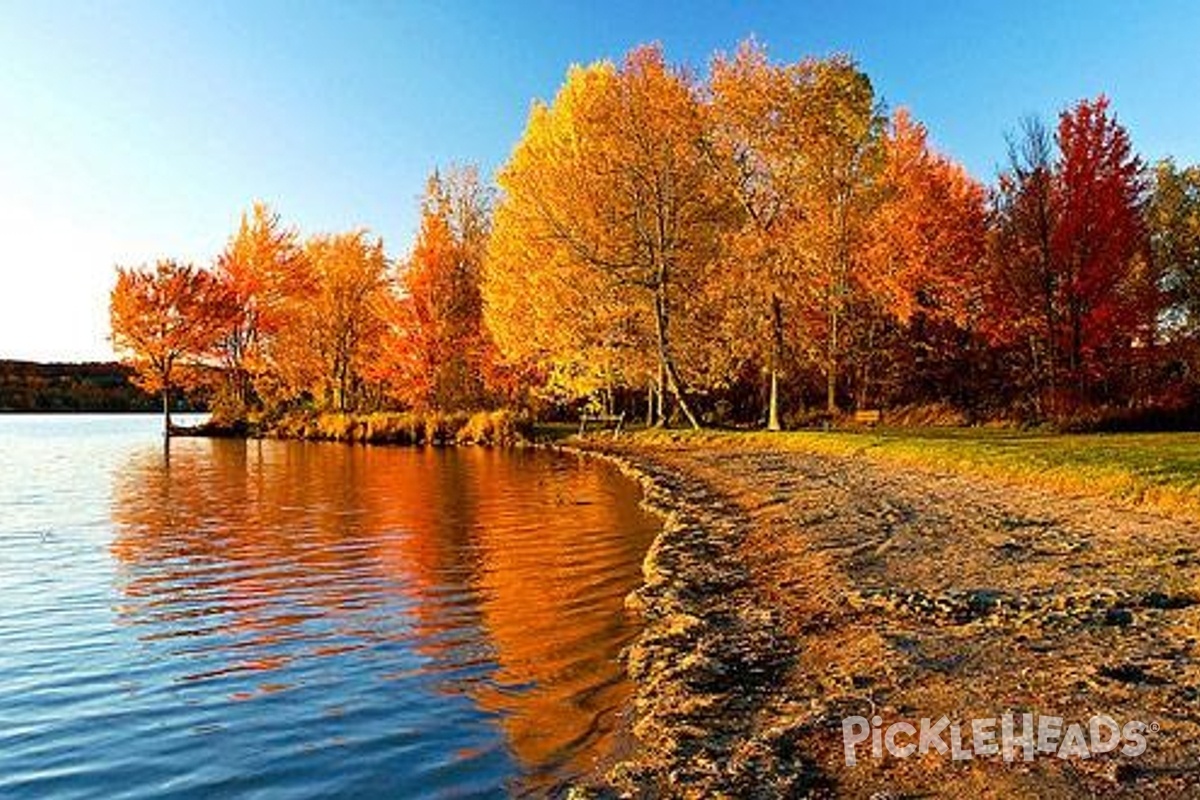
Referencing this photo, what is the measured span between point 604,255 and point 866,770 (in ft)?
93.4

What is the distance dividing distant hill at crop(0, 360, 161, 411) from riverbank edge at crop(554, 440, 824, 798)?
111 metres

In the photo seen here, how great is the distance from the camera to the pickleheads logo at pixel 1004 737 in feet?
14.6

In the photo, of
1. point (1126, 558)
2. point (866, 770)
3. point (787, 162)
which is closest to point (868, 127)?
point (787, 162)

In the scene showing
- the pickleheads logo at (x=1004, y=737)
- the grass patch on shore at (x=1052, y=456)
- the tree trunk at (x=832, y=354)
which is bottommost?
the pickleheads logo at (x=1004, y=737)

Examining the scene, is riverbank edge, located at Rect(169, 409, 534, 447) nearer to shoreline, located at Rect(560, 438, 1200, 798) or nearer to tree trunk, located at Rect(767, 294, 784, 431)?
tree trunk, located at Rect(767, 294, 784, 431)

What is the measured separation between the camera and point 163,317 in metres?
50.2

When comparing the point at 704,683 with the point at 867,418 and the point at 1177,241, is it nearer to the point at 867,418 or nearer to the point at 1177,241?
the point at 867,418

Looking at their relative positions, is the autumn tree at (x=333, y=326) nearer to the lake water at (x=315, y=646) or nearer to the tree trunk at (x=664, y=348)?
the tree trunk at (x=664, y=348)

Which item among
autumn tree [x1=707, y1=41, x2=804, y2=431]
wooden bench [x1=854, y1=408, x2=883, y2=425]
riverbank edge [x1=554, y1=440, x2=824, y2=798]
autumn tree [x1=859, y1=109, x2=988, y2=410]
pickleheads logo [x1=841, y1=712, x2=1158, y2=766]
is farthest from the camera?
autumn tree [x1=859, y1=109, x2=988, y2=410]

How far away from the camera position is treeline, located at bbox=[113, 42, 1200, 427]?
3062 centimetres

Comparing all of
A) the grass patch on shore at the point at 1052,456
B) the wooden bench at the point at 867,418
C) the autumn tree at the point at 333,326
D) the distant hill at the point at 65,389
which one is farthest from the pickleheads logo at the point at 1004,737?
the distant hill at the point at 65,389

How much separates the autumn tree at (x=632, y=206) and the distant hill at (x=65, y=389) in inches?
3579

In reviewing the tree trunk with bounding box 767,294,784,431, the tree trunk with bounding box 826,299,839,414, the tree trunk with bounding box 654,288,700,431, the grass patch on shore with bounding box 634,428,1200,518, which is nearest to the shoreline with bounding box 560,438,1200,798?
the grass patch on shore with bounding box 634,428,1200,518

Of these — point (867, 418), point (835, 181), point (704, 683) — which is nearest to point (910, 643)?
point (704, 683)
